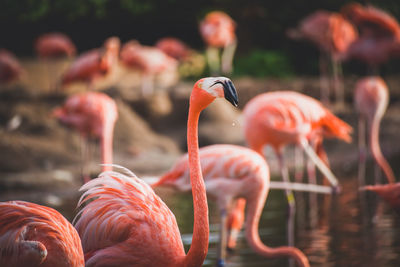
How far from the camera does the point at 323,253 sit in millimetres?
4328

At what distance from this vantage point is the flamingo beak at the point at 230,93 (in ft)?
8.43

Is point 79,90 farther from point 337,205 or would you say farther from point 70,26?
point 337,205

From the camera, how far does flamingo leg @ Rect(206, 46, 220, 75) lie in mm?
13297

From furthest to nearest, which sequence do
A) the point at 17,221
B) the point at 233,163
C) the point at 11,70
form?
the point at 11,70 < the point at 233,163 < the point at 17,221

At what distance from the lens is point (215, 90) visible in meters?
2.66

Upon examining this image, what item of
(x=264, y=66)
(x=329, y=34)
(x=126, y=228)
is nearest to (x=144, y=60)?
(x=329, y=34)

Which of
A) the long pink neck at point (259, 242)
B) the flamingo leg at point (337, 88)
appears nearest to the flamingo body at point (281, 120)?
the long pink neck at point (259, 242)

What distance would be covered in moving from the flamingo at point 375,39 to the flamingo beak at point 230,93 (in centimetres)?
756

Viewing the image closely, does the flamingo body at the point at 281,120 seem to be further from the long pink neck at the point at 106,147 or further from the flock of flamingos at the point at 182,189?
the long pink neck at the point at 106,147

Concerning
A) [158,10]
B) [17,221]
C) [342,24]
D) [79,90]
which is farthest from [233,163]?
[158,10]

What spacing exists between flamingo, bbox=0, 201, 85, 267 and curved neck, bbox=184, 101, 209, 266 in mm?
491

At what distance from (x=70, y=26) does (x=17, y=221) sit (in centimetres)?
1361

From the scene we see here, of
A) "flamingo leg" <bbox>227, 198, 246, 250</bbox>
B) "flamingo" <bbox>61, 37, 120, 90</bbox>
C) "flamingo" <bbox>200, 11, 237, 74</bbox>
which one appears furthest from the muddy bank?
"flamingo leg" <bbox>227, 198, 246, 250</bbox>

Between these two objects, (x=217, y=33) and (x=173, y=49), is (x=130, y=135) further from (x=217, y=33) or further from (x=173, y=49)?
(x=173, y=49)
